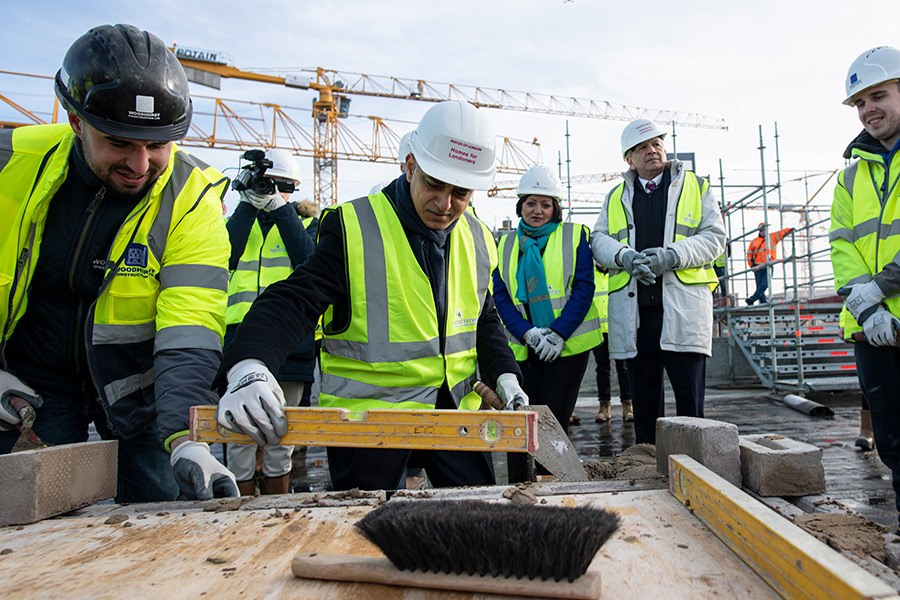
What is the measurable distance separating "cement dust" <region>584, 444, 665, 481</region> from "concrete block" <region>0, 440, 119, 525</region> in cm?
191

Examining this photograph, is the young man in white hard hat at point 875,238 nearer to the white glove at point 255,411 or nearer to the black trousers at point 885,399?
the black trousers at point 885,399

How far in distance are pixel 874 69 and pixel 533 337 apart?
2.34 meters

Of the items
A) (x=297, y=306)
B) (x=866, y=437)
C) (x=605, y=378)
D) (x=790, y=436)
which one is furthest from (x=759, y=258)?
(x=297, y=306)

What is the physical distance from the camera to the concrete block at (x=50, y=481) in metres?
1.64

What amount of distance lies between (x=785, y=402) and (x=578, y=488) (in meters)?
6.58

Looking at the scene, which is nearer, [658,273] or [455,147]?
[455,147]

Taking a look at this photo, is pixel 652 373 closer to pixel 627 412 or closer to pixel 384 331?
pixel 384 331

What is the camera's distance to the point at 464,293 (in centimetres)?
242

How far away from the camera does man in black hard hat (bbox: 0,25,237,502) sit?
193 centimetres

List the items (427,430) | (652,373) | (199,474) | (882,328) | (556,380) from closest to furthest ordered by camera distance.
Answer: (427,430)
(199,474)
(882,328)
(652,373)
(556,380)

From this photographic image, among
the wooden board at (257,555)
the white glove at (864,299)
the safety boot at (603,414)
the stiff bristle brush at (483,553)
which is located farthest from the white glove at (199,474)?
the safety boot at (603,414)

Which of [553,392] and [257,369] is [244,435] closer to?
[257,369]

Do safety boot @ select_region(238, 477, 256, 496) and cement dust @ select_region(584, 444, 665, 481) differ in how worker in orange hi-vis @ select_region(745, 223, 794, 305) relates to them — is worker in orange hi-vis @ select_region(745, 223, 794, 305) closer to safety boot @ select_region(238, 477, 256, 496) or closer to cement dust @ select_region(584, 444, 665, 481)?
cement dust @ select_region(584, 444, 665, 481)

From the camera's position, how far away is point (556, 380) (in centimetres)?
403
